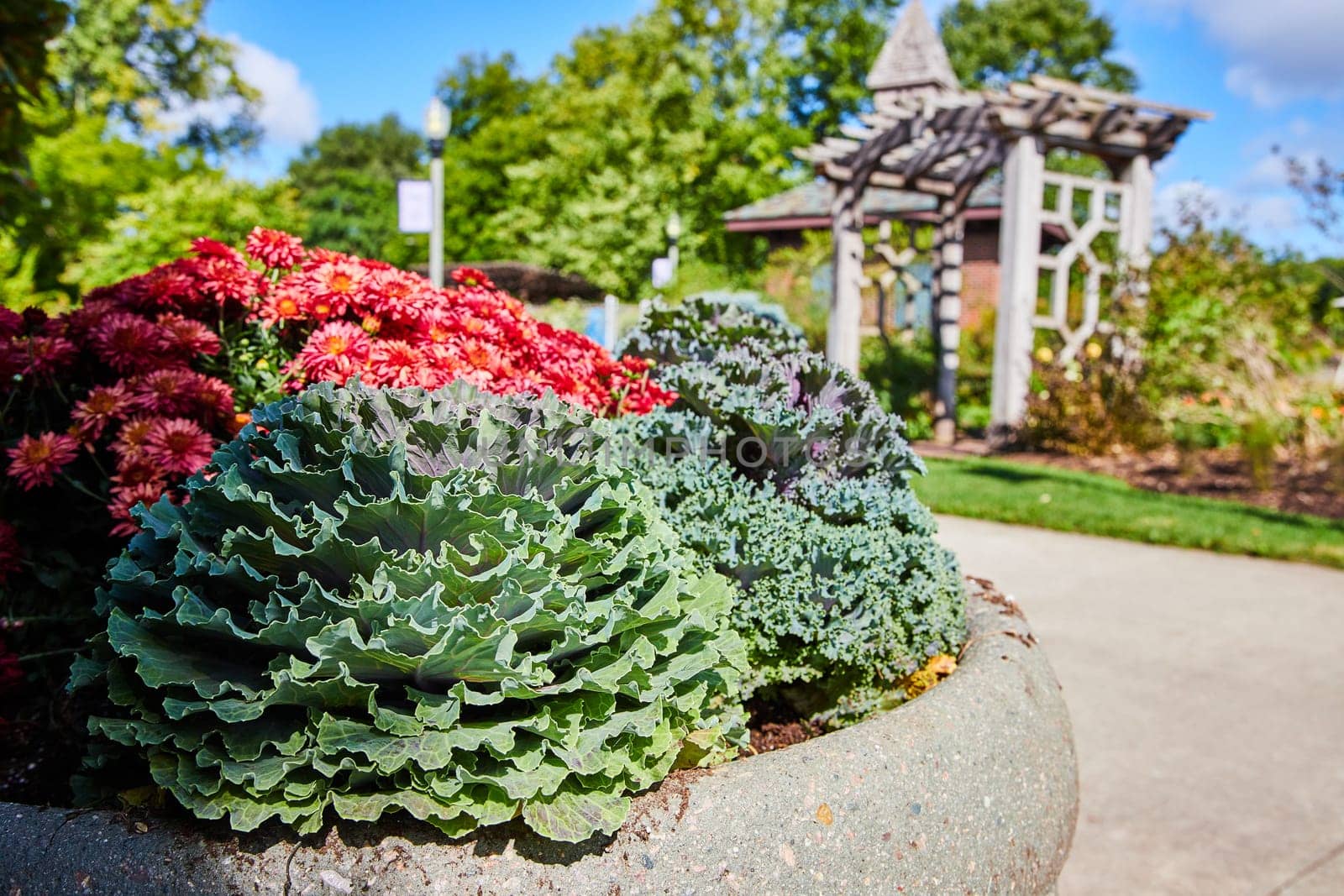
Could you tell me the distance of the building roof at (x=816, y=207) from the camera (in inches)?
638

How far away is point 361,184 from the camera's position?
3750cm

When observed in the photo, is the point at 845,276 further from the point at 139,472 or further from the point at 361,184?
the point at 361,184

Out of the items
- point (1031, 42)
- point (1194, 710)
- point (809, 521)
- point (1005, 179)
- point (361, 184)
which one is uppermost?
point (1031, 42)

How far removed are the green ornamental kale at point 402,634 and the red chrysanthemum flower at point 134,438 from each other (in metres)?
0.47

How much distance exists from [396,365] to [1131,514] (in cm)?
570

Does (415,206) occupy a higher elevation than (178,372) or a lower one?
higher

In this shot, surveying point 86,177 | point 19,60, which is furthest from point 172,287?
point 86,177

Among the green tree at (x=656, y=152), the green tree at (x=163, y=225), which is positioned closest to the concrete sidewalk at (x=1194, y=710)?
the green tree at (x=163, y=225)

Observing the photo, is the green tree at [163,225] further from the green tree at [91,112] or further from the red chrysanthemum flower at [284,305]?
the red chrysanthemum flower at [284,305]

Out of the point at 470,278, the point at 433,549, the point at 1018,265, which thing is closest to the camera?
the point at 433,549

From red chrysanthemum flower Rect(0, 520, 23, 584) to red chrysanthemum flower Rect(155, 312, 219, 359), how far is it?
0.51 m

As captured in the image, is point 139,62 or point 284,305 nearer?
point 284,305

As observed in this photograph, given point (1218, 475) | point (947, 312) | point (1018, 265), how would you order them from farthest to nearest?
1. point (947, 312)
2. point (1018, 265)
3. point (1218, 475)

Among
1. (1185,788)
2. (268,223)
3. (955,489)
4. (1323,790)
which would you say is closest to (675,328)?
(1185,788)
